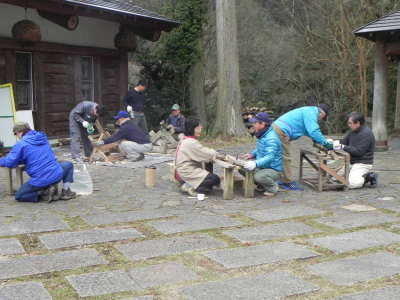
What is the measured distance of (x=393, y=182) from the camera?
8.99 metres

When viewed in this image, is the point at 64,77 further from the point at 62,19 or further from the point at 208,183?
the point at 208,183

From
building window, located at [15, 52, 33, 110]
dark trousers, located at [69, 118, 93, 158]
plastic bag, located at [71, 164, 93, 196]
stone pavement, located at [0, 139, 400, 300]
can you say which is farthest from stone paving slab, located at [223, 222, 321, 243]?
building window, located at [15, 52, 33, 110]

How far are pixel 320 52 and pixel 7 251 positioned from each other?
16946mm

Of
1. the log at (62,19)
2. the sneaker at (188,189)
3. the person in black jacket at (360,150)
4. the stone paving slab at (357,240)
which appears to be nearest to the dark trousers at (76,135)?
the log at (62,19)

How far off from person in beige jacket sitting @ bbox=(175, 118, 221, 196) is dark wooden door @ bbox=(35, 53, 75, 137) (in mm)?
6649

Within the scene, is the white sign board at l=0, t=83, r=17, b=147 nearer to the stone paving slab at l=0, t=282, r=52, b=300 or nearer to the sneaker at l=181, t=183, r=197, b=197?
the sneaker at l=181, t=183, r=197, b=197

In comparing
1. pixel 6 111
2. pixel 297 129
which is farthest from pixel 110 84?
pixel 297 129

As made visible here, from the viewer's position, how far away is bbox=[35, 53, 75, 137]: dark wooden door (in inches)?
521

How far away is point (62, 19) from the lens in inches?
495

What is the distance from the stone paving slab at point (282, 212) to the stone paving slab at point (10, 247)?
2.70m

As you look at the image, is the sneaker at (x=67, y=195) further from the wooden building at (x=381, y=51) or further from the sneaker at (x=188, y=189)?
the wooden building at (x=381, y=51)

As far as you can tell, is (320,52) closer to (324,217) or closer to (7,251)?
(324,217)

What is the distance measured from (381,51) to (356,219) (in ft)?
25.9

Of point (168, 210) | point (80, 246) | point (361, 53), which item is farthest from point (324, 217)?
point (361, 53)
